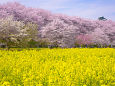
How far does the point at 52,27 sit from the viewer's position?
1134 inches

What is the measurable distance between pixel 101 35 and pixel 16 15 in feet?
52.1

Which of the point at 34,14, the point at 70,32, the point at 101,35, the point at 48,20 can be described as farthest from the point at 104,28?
the point at 70,32

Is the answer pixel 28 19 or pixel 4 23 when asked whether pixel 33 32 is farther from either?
pixel 4 23

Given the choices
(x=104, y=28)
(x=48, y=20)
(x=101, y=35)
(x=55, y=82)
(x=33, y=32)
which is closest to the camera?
(x=55, y=82)

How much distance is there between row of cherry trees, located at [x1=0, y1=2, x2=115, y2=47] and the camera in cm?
2285

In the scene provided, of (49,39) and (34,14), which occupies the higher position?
(34,14)

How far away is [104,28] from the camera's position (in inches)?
1901

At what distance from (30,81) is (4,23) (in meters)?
16.0

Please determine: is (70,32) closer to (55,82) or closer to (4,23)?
Answer: (4,23)

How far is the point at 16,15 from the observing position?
3638cm

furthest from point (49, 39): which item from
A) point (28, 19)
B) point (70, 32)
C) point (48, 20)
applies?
point (48, 20)

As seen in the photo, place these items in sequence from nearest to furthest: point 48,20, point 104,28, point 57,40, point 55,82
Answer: point 55,82 → point 57,40 → point 48,20 → point 104,28

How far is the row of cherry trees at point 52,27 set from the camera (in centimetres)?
2285

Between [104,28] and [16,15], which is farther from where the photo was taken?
[104,28]
